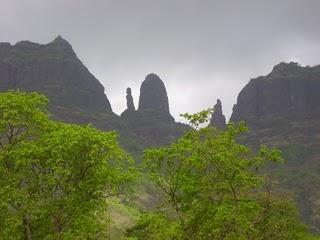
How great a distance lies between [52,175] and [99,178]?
10.3 ft

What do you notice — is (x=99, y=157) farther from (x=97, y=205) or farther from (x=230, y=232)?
(x=230, y=232)

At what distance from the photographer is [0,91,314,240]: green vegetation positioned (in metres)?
36.1

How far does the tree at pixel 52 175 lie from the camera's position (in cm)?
3572

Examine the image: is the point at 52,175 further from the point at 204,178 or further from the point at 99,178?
the point at 204,178

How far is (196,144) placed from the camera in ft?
134

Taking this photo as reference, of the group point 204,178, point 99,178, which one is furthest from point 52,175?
point 204,178

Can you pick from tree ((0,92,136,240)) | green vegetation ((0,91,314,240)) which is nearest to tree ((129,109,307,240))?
green vegetation ((0,91,314,240))

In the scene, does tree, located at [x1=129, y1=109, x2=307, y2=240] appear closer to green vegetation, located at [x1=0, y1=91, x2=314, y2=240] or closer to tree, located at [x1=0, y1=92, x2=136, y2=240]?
green vegetation, located at [x1=0, y1=91, x2=314, y2=240]

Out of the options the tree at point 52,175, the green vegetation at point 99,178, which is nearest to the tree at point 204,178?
the green vegetation at point 99,178

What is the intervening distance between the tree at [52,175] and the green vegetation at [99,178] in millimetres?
66

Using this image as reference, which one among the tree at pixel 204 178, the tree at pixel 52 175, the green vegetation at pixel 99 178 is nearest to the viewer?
the tree at pixel 52 175

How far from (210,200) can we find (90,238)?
9.04m

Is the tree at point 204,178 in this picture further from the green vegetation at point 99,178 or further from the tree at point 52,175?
the tree at point 52,175

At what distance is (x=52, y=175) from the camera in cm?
3659
